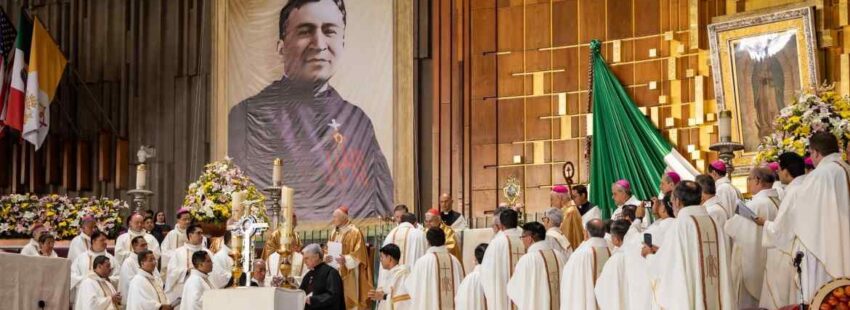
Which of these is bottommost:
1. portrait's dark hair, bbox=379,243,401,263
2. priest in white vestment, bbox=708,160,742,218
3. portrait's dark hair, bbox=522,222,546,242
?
portrait's dark hair, bbox=379,243,401,263

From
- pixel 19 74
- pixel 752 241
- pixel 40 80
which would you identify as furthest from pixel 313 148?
pixel 752 241

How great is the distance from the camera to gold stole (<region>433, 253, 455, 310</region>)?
14.3 m

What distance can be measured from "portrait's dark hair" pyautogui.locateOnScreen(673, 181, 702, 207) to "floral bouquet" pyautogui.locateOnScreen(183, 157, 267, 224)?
22.4ft

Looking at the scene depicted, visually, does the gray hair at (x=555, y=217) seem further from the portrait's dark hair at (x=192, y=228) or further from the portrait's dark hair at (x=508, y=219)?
the portrait's dark hair at (x=192, y=228)

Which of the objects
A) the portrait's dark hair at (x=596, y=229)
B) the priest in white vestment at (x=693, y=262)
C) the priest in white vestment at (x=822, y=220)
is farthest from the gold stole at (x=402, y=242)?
the priest in white vestment at (x=822, y=220)

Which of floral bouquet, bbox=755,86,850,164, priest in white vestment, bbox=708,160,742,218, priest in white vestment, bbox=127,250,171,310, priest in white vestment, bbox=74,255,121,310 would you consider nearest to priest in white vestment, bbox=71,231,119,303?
priest in white vestment, bbox=74,255,121,310

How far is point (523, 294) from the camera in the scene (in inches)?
517

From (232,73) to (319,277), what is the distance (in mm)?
9575

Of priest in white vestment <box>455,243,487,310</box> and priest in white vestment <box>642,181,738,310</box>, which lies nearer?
priest in white vestment <box>642,181,738,310</box>

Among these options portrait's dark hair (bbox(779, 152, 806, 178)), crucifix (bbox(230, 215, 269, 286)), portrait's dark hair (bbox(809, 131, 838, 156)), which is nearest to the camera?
portrait's dark hair (bbox(809, 131, 838, 156))

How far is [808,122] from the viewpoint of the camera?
530 inches

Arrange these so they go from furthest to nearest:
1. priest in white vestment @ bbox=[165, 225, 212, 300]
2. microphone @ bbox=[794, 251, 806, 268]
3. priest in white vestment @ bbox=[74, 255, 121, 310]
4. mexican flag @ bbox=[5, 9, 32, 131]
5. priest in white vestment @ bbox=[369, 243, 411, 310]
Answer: mexican flag @ bbox=[5, 9, 32, 131], priest in white vestment @ bbox=[165, 225, 212, 300], priest in white vestment @ bbox=[369, 243, 411, 310], priest in white vestment @ bbox=[74, 255, 121, 310], microphone @ bbox=[794, 251, 806, 268]

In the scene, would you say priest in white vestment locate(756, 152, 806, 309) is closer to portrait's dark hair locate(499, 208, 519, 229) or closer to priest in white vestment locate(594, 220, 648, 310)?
priest in white vestment locate(594, 220, 648, 310)

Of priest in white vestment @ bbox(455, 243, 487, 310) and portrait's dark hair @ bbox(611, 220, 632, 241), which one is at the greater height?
portrait's dark hair @ bbox(611, 220, 632, 241)
